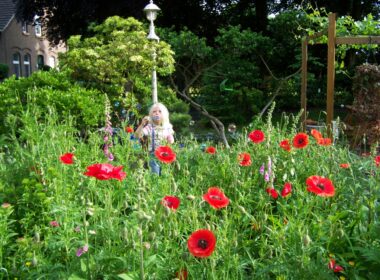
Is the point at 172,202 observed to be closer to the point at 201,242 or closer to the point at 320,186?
the point at 201,242

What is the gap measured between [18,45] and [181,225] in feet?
97.8

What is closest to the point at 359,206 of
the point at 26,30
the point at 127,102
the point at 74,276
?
the point at 74,276

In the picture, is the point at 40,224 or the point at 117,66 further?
the point at 117,66

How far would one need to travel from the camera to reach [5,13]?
29109mm

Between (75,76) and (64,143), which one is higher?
(75,76)

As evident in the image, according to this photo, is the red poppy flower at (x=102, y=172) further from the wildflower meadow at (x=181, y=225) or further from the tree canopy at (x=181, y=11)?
the tree canopy at (x=181, y=11)

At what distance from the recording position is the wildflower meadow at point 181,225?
6.11 feet

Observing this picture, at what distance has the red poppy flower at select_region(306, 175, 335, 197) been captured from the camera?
6.71 feet

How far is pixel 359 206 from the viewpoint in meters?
2.44

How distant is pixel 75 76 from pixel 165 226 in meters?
6.56

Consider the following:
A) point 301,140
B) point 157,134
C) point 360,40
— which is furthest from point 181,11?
point 301,140

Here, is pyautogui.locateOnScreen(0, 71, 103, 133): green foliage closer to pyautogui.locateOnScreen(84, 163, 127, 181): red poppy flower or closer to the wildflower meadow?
the wildflower meadow

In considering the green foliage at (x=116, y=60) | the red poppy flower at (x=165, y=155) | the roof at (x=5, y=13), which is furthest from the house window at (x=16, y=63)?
the red poppy flower at (x=165, y=155)

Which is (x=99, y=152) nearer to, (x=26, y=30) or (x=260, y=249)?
(x=260, y=249)
